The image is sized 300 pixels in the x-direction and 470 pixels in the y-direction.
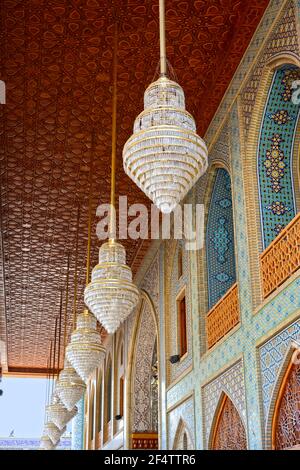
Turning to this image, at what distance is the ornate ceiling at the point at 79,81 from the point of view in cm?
548

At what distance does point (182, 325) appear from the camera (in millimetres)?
7809

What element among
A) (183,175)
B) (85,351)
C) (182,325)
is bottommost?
(85,351)

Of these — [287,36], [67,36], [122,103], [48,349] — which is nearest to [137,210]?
[122,103]

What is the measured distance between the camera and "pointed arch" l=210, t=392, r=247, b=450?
5.55 metres

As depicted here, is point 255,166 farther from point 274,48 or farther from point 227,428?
point 227,428

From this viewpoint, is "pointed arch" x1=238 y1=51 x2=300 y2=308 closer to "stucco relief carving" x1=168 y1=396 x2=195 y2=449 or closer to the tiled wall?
the tiled wall

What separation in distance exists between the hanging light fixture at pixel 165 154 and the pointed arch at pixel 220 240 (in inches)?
131

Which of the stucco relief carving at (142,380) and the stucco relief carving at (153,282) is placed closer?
the stucco relief carving at (153,282)

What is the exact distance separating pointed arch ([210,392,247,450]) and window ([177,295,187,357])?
157 cm

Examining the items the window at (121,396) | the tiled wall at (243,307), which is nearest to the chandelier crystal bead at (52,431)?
the window at (121,396)

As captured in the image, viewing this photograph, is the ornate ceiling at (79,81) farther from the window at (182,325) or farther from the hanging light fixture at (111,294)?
the hanging light fixture at (111,294)

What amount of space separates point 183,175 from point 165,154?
0.15 m

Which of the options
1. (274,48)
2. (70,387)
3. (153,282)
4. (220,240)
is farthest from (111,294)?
(153,282)

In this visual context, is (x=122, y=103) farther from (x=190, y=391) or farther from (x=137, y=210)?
(x=190, y=391)
